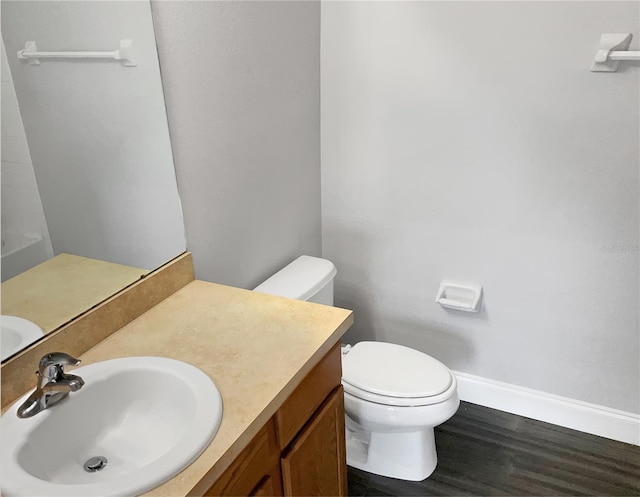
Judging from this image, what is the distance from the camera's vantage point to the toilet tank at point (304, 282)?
1.95 metres

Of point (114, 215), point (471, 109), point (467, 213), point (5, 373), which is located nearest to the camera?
point (5, 373)

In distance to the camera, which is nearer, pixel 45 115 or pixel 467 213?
pixel 45 115

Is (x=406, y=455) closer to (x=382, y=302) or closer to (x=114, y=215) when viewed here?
(x=382, y=302)

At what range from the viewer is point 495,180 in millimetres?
2096

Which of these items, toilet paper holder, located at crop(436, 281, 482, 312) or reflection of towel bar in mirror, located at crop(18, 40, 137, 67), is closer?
reflection of towel bar in mirror, located at crop(18, 40, 137, 67)

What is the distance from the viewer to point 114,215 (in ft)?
4.87

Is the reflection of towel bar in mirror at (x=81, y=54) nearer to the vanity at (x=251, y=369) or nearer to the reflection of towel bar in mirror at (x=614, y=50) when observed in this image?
the vanity at (x=251, y=369)

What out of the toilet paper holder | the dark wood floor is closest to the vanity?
the dark wood floor

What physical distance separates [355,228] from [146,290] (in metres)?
1.12

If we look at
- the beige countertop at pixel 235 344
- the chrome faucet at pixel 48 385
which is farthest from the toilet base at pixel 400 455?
the chrome faucet at pixel 48 385

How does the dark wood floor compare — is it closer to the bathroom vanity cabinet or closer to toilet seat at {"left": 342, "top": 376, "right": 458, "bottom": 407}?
toilet seat at {"left": 342, "top": 376, "right": 458, "bottom": 407}

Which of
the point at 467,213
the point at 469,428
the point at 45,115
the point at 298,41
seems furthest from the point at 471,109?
the point at 45,115

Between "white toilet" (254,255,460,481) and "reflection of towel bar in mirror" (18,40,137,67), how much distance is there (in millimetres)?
849

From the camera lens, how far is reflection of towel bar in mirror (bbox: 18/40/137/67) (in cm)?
122
